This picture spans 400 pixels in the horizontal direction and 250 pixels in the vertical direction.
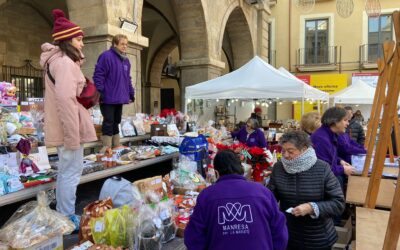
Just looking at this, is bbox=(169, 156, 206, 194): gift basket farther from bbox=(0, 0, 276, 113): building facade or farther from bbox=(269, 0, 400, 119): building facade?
bbox=(269, 0, 400, 119): building facade

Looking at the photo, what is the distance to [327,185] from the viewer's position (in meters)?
2.62

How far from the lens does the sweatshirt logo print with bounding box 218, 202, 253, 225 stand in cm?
189

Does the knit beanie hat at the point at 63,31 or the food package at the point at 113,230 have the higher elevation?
the knit beanie hat at the point at 63,31

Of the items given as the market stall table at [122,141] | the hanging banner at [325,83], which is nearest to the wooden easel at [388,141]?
the market stall table at [122,141]

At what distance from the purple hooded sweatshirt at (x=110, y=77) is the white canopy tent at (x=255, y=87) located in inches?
128

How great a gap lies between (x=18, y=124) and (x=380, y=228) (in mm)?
3471

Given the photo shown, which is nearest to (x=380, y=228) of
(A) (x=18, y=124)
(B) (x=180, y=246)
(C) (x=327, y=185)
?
(C) (x=327, y=185)

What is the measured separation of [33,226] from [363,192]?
2880 mm

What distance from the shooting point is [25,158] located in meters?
3.29

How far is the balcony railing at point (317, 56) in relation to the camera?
19.0m

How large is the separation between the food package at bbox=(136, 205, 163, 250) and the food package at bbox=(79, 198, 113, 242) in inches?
12.4

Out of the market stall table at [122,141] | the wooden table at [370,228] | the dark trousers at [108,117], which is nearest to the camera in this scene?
the wooden table at [370,228]

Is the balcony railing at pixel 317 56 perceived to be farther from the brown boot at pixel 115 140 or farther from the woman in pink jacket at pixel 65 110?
the woman in pink jacket at pixel 65 110

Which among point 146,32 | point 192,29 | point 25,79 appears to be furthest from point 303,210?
point 146,32
